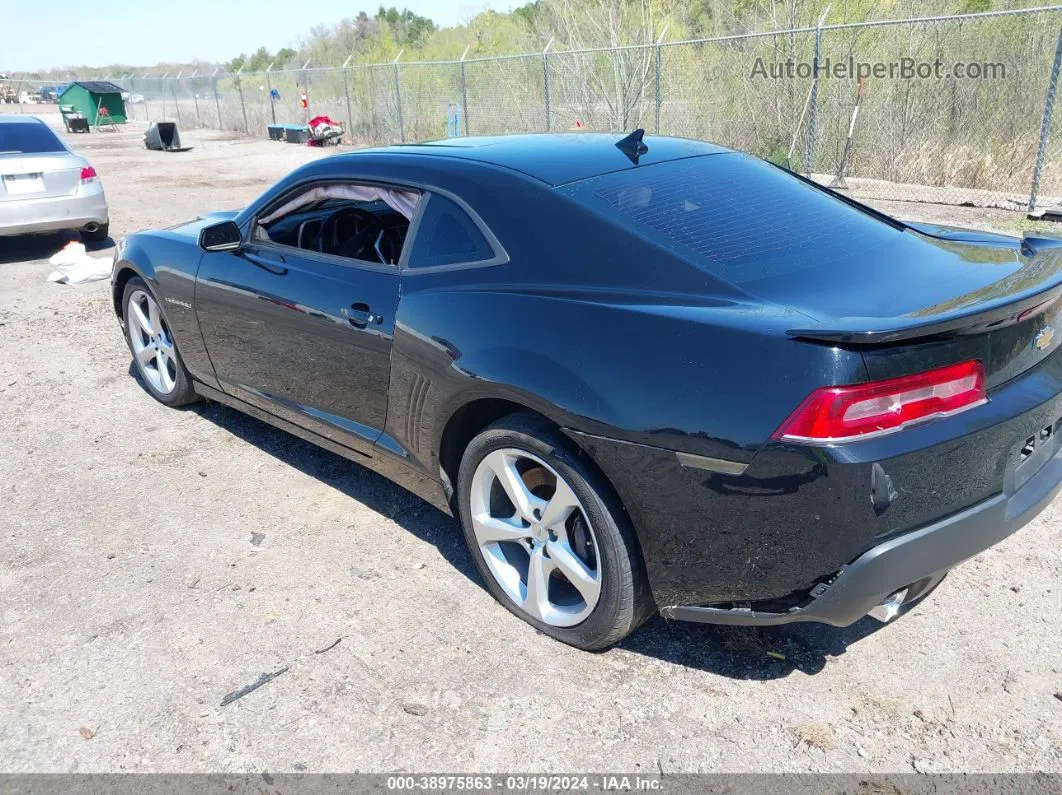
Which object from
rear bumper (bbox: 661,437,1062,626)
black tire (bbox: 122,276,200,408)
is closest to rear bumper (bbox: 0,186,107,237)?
black tire (bbox: 122,276,200,408)

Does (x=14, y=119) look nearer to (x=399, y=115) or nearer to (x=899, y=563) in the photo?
(x=899, y=563)

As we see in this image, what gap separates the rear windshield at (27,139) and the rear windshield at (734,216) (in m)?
8.64

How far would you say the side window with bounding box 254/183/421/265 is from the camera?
3541mm

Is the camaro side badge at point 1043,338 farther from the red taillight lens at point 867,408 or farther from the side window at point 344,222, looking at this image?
the side window at point 344,222

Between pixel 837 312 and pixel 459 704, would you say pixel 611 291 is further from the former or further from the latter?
pixel 459 704

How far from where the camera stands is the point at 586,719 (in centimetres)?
256

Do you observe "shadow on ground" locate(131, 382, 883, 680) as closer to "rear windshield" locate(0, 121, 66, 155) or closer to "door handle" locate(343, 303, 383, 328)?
"door handle" locate(343, 303, 383, 328)

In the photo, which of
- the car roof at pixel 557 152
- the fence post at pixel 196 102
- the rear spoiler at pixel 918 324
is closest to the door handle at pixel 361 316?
the car roof at pixel 557 152

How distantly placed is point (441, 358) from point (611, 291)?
2.27 feet

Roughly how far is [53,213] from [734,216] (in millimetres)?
8757

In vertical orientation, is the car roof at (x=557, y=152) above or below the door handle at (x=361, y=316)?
above

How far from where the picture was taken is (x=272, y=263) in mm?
3846

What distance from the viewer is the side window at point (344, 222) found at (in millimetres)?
3541

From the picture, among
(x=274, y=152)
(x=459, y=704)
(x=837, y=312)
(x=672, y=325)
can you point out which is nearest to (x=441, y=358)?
(x=672, y=325)
